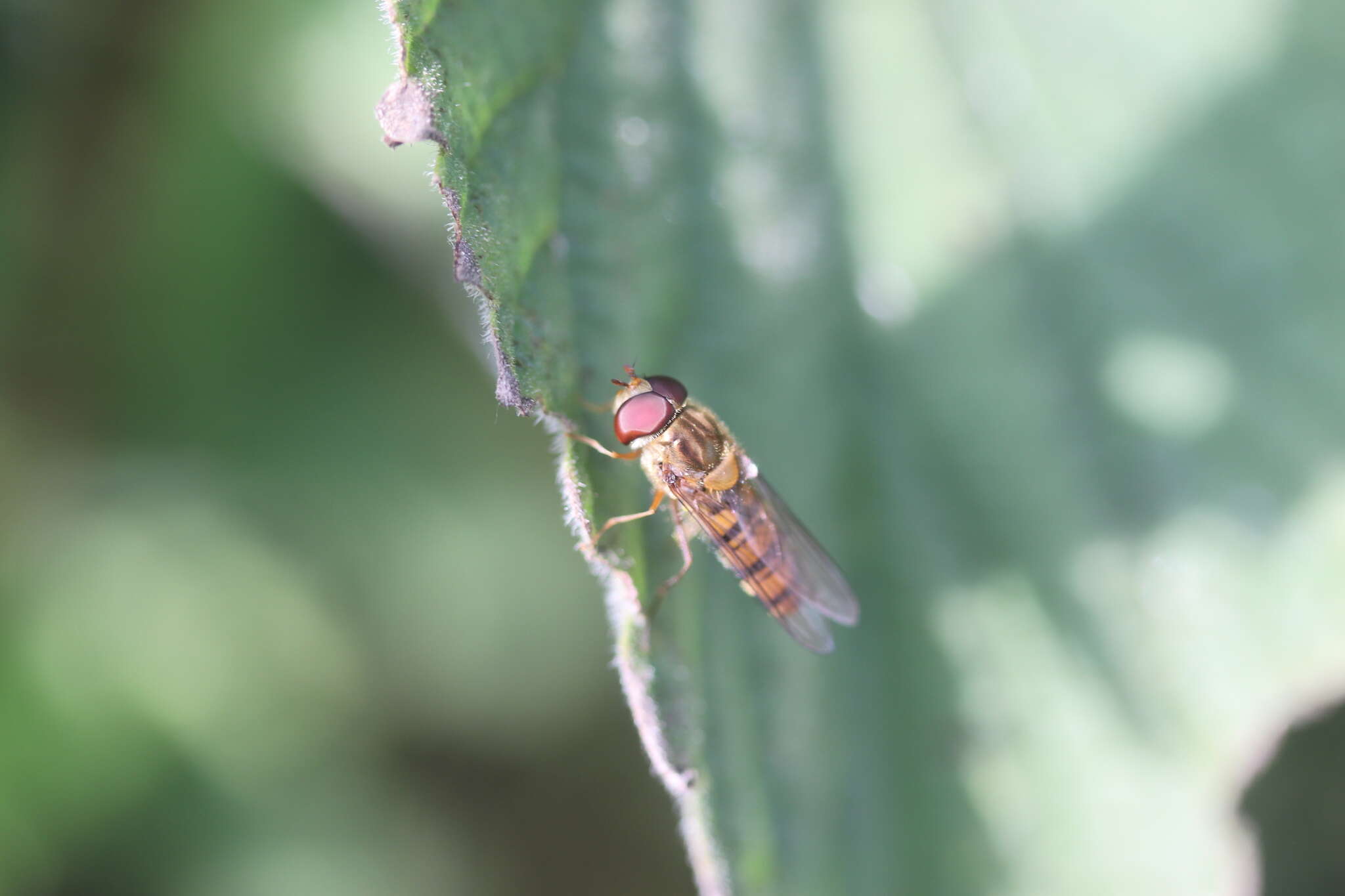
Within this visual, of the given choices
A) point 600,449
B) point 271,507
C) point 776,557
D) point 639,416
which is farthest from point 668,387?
point 271,507

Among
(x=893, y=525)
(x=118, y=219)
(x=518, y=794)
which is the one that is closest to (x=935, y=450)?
(x=893, y=525)

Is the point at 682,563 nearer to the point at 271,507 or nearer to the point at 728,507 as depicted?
the point at 728,507

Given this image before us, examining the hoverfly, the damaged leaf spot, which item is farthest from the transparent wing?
the damaged leaf spot

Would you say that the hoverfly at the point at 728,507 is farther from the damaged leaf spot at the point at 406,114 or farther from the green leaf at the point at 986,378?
the damaged leaf spot at the point at 406,114

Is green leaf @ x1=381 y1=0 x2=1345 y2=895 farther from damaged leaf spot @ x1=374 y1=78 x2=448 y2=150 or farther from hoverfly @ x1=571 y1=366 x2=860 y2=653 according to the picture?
damaged leaf spot @ x1=374 y1=78 x2=448 y2=150

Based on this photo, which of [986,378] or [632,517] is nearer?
[632,517]

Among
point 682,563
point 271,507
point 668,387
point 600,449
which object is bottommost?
point 682,563
